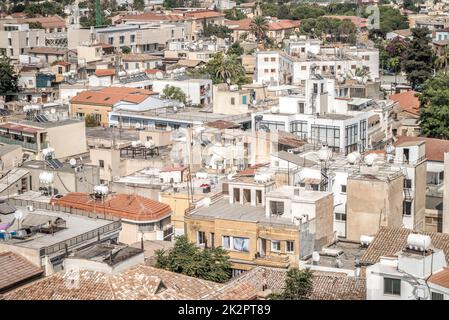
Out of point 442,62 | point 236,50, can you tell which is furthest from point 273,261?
point 236,50

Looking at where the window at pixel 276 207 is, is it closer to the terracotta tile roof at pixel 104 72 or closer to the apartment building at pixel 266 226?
the apartment building at pixel 266 226

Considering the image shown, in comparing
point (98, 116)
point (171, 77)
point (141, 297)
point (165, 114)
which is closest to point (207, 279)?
point (141, 297)

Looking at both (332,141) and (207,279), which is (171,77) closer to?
(332,141)

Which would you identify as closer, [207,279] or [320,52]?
[207,279]

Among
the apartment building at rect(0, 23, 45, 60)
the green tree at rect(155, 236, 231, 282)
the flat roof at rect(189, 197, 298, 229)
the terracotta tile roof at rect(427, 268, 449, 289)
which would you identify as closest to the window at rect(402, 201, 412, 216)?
the flat roof at rect(189, 197, 298, 229)

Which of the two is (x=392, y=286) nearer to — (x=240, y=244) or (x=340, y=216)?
(x=240, y=244)

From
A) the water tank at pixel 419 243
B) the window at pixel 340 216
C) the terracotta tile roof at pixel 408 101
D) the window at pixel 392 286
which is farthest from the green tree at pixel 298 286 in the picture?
the terracotta tile roof at pixel 408 101

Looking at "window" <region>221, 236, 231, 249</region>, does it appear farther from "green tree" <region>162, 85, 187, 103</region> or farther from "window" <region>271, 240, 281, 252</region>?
"green tree" <region>162, 85, 187, 103</region>
